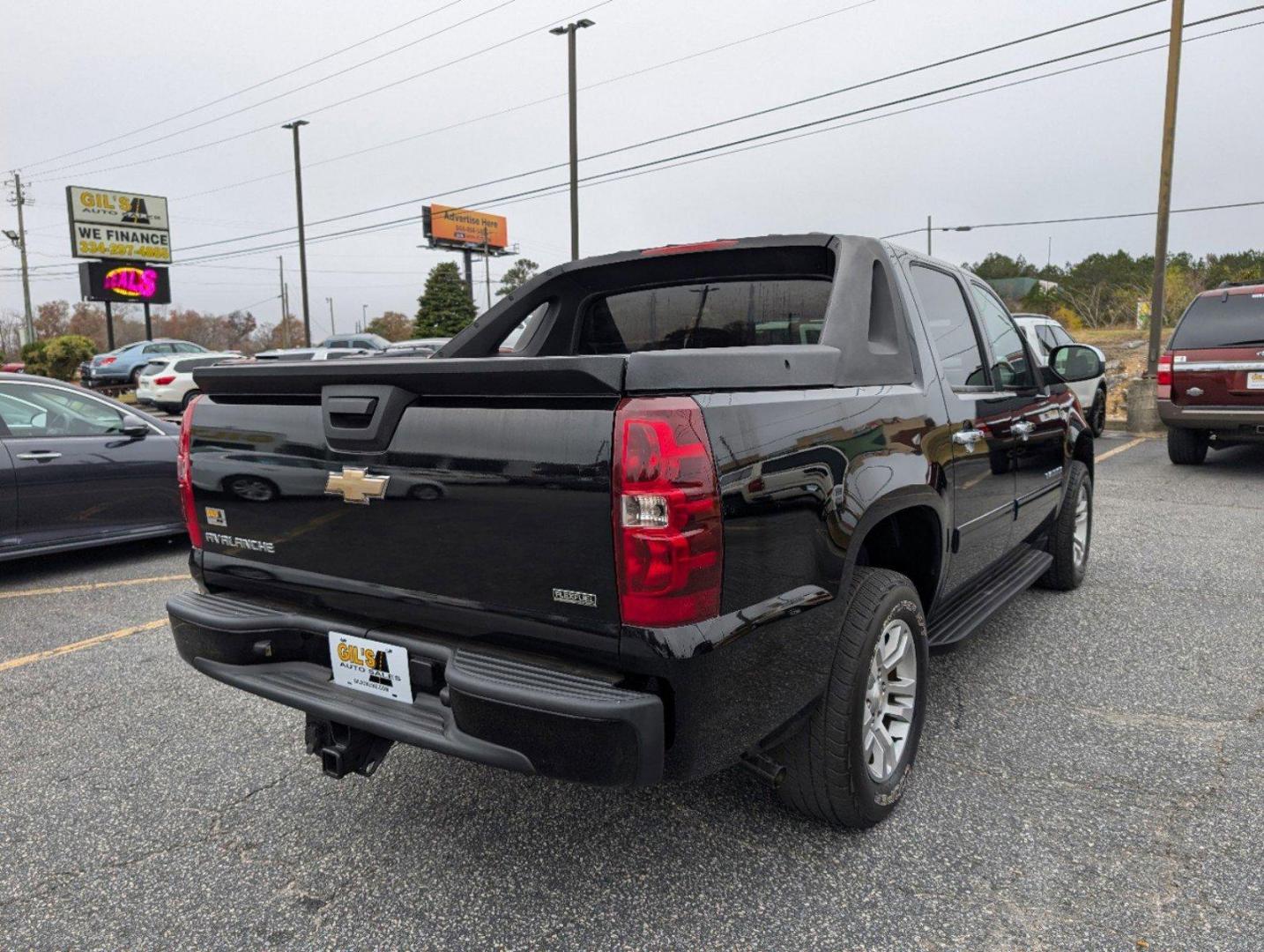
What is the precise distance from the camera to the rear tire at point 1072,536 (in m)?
5.02

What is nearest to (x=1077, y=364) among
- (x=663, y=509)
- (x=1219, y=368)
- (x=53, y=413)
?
(x=663, y=509)

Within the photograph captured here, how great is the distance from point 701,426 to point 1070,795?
1953mm

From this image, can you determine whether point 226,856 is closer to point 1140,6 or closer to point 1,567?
point 1,567

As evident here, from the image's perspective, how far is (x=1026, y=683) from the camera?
12.7 feet

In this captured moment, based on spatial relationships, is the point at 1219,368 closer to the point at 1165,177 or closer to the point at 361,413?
the point at 1165,177

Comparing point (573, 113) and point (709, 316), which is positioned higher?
point (573, 113)

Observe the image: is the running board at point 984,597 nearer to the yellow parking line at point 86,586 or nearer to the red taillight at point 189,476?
the red taillight at point 189,476

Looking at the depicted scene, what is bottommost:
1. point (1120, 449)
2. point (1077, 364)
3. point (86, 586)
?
point (86, 586)

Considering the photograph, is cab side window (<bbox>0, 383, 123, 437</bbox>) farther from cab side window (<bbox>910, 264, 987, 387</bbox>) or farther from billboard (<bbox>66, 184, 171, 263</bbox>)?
billboard (<bbox>66, 184, 171, 263</bbox>)

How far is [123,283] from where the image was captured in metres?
35.4

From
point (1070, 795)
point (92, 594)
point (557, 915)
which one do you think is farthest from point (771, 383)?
point (92, 594)

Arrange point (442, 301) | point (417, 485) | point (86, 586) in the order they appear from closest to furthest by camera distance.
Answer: point (417, 485) < point (86, 586) < point (442, 301)

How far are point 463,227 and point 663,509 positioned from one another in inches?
2943

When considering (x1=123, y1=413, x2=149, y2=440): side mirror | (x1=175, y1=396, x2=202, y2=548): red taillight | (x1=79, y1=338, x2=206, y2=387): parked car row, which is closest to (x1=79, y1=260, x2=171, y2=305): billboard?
(x1=79, y1=338, x2=206, y2=387): parked car row
